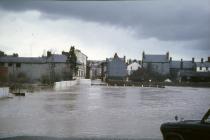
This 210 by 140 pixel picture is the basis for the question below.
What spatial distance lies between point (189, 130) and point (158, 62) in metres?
126

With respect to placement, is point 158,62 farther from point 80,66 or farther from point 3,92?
point 3,92

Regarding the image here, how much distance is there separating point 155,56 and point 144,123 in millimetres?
119937

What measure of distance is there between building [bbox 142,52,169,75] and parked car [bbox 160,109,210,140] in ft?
396

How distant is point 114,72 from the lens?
365ft

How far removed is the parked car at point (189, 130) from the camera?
8117mm

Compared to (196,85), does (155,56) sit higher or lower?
higher

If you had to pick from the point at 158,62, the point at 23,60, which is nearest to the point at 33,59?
the point at 23,60

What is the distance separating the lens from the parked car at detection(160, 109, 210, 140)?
8.12 metres

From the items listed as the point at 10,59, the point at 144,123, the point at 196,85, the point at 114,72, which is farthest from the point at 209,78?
the point at 144,123

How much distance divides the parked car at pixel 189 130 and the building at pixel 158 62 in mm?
120713

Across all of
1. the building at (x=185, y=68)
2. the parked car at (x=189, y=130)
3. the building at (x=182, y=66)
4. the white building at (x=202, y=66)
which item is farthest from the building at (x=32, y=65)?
the parked car at (x=189, y=130)

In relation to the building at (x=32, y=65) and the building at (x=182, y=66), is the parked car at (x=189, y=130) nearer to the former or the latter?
the building at (x=32, y=65)

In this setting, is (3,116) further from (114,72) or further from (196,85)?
(114,72)

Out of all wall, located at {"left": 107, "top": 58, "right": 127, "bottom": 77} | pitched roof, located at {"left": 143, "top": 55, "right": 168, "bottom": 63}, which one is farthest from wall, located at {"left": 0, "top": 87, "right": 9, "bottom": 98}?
pitched roof, located at {"left": 143, "top": 55, "right": 168, "bottom": 63}
